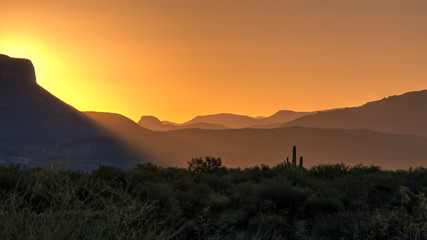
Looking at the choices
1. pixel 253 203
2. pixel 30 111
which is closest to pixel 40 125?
pixel 30 111

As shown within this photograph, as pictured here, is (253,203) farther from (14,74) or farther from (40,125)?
(14,74)

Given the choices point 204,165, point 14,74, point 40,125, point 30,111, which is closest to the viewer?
point 204,165

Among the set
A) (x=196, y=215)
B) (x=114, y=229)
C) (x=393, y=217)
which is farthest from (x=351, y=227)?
(x=114, y=229)

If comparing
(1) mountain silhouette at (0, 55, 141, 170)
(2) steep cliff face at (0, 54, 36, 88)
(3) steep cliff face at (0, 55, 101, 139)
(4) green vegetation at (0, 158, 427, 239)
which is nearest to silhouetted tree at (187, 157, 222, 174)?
(4) green vegetation at (0, 158, 427, 239)

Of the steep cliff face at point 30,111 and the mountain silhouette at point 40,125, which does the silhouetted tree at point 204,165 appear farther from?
the steep cliff face at point 30,111

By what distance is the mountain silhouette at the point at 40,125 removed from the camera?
547 feet

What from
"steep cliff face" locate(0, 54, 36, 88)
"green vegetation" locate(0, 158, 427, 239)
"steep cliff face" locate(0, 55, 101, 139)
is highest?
"steep cliff face" locate(0, 54, 36, 88)

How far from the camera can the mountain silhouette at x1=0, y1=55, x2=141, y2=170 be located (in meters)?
167

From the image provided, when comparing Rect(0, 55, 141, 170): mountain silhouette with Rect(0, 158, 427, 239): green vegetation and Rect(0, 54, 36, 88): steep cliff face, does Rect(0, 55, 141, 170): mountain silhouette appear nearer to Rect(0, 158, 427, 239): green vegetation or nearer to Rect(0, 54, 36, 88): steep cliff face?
Rect(0, 54, 36, 88): steep cliff face

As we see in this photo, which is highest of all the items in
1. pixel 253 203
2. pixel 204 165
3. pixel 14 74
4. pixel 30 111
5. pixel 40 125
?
pixel 14 74

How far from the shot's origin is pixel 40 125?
175 m

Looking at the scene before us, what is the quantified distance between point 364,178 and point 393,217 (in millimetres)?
7148

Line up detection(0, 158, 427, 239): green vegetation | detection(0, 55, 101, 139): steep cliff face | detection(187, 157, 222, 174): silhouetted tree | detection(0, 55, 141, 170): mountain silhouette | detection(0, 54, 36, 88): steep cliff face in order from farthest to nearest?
detection(0, 54, 36, 88): steep cliff face < detection(0, 55, 101, 139): steep cliff face < detection(0, 55, 141, 170): mountain silhouette < detection(187, 157, 222, 174): silhouetted tree < detection(0, 158, 427, 239): green vegetation

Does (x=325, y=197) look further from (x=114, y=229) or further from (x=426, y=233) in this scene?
(x=114, y=229)
